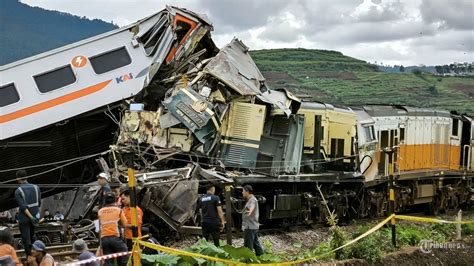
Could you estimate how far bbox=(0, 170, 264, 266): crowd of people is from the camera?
30.7ft

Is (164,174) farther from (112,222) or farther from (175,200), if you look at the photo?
(112,222)

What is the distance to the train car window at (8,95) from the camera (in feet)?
54.0

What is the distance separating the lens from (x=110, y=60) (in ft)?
57.2

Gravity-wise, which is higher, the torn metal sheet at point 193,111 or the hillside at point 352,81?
the hillside at point 352,81

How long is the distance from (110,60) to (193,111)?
10.2 ft

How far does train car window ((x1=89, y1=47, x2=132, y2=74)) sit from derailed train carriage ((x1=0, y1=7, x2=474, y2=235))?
1.0 inches

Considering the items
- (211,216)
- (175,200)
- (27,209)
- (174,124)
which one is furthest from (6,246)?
(174,124)

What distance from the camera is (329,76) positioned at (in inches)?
4486

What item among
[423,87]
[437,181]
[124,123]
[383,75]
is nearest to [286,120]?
[124,123]

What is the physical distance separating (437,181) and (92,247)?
15.7 meters

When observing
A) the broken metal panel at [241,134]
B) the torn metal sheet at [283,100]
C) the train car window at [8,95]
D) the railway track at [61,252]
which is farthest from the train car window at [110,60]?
the railway track at [61,252]

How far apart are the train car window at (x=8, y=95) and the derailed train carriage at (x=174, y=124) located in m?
0.02

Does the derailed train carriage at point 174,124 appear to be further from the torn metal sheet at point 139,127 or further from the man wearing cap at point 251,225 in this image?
the man wearing cap at point 251,225

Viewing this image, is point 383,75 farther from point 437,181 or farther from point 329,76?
point 437,181
